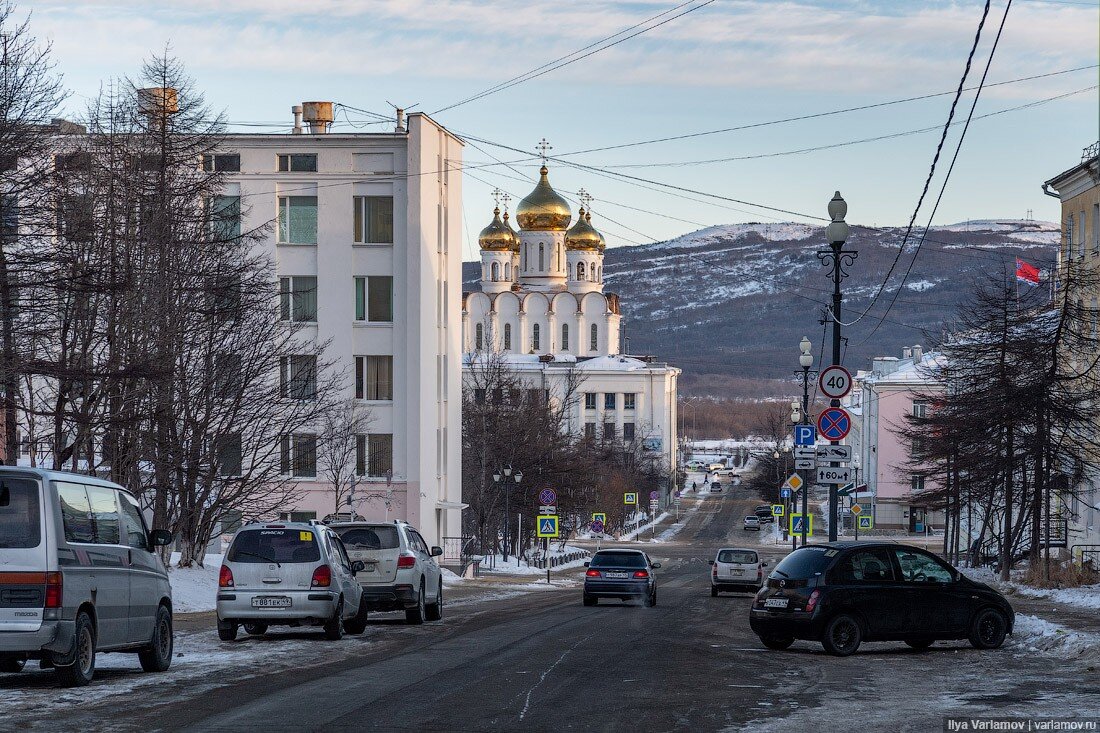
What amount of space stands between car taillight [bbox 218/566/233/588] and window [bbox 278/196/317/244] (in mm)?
40859

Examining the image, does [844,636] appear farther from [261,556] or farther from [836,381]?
[836,381]

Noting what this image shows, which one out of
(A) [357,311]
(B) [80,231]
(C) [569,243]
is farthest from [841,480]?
(C) [569,243]

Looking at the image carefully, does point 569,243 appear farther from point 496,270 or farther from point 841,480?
point 841,480

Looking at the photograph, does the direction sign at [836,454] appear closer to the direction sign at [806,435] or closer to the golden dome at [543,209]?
the direction sign at [806,435]

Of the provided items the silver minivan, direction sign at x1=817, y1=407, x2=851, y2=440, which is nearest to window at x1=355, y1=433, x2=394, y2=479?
direction sign at x1=817, y1=407, x2=851, y2=440

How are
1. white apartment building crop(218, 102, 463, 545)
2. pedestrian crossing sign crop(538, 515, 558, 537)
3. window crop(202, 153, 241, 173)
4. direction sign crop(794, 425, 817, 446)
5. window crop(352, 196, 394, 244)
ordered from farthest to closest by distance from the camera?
window crop(352, 196, 394, 244) → white apartment building crop(218, 102, 463, 545) → window crop(202, 153, 241, 173) → pedestrian crossing sign crop(538, 515, 558, 537) → direction sign crop(794, 425, 817, 446)

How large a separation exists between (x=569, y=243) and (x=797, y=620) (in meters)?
133

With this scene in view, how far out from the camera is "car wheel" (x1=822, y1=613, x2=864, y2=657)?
18.4 m

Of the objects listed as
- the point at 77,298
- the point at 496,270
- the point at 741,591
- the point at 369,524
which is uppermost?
the point at 496,270

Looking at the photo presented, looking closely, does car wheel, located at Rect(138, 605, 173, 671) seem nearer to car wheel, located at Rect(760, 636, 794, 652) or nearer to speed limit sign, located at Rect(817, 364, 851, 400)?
car wheel, located at Rect(760, 636, 794, 652)

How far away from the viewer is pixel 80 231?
2497 centimetres

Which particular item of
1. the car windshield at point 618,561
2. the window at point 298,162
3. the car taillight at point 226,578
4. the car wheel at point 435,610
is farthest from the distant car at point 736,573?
the window at point 298,162

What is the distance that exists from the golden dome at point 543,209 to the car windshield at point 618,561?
108m

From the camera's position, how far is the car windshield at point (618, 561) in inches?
1430
